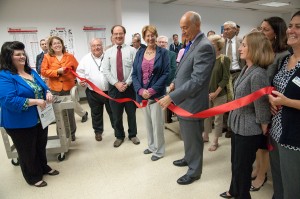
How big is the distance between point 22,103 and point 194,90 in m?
1.64

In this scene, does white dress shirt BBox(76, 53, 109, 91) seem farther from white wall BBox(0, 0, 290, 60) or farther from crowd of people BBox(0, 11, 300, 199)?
white wall BBox(0, 0, 290, 60)

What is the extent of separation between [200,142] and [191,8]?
798cm

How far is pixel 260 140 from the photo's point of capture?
1717 millimetres

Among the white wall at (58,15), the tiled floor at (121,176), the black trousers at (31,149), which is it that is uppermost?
the white wall at (58,15)

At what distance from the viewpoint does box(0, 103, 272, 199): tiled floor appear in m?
2.29

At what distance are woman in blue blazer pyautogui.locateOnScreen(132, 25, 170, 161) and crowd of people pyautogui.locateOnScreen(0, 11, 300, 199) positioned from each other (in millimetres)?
13

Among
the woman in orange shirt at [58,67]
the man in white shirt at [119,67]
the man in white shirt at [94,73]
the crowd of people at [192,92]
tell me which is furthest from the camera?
the man in white shirt at [94,73]

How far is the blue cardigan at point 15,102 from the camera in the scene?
2.09m

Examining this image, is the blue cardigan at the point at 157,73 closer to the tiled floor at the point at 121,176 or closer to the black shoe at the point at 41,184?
the tiled floor at the point at 121,176

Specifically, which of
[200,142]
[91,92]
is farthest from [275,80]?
[91,92]

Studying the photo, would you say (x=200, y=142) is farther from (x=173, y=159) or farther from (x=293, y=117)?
(x=293, y=117)

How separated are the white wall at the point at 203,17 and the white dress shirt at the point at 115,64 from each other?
5485mm

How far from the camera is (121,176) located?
261cm

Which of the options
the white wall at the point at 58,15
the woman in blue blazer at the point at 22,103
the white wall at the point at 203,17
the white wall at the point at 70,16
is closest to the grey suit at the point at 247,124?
the woman in blue blazer at the point at 22,103
